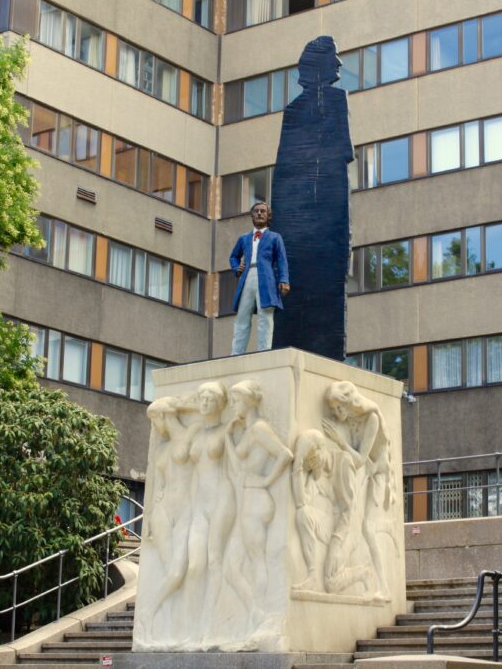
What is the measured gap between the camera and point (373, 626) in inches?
764

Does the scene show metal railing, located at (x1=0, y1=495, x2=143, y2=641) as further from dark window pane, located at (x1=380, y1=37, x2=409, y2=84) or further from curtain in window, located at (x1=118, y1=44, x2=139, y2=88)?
dark window pane, located at (x1=380, y1=37, x2=409, y2=84)

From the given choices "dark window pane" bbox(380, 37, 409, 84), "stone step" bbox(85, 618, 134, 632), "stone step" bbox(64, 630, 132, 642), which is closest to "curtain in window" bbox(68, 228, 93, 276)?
"dark window pane" bbox(380, 37, 409, 84)

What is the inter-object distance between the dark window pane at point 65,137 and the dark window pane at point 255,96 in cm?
729

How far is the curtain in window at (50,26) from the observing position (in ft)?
144

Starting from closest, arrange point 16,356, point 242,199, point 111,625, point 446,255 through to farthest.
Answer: point 111,625, point 16,356, point 446,255, point 242,199

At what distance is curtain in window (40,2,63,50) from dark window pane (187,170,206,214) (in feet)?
22.4

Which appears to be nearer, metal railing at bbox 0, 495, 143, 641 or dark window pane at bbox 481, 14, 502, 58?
metal railing at bbox 0, 495, 143, 641

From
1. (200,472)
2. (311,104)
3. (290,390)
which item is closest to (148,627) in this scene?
(200,472)

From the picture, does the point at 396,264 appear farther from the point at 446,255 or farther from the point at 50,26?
the point at 50,26

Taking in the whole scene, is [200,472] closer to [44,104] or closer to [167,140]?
[44,104]

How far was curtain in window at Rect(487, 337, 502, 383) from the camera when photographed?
4284cm

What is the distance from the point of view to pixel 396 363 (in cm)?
4478

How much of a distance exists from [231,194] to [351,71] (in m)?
5.57

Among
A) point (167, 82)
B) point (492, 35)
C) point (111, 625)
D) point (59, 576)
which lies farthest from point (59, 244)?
point (111, 625)
